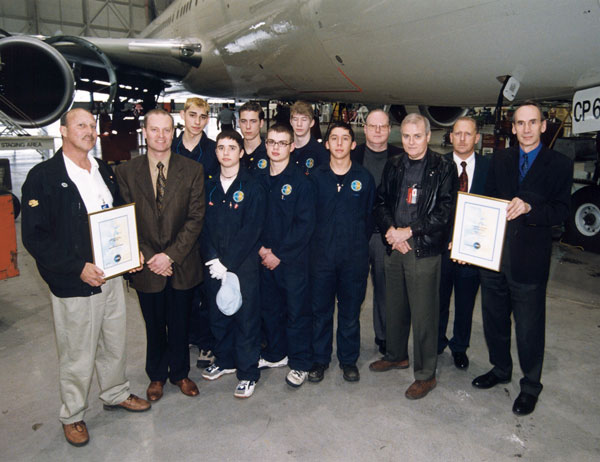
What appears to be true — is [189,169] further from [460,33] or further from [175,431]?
[460,33]

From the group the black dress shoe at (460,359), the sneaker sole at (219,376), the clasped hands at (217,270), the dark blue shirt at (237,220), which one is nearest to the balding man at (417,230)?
the black dress shoe at (460,359)

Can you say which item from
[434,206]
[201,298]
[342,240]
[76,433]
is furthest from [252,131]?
[76,433]

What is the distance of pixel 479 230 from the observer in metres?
2.72

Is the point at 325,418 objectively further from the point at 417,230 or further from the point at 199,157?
the point at 199,157

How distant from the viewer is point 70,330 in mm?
2516

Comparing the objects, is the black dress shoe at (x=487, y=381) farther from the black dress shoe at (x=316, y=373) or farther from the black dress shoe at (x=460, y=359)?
the black dress shoe at (x=316, y=373)

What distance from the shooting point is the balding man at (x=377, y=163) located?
3318 millimetres

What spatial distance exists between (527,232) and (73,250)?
253 centimetres

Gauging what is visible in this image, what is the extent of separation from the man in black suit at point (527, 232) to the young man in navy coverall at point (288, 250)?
1.17 metres

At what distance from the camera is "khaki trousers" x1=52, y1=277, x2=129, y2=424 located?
251 centimetres

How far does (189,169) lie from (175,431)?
152 centimetres

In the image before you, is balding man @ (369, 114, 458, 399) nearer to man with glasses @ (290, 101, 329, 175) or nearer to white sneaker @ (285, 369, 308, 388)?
white sneaker @ (285, 369, 308, 388)

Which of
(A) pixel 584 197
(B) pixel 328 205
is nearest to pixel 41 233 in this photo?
(B) pixel 328 205

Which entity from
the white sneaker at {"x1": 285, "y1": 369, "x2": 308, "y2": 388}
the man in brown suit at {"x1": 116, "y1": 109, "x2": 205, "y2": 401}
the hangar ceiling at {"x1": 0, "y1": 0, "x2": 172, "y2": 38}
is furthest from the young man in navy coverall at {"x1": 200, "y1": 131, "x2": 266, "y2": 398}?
the hangar ceiling at {"x1": 0, "y1": 0, "x2": 172, "y2": 38}
